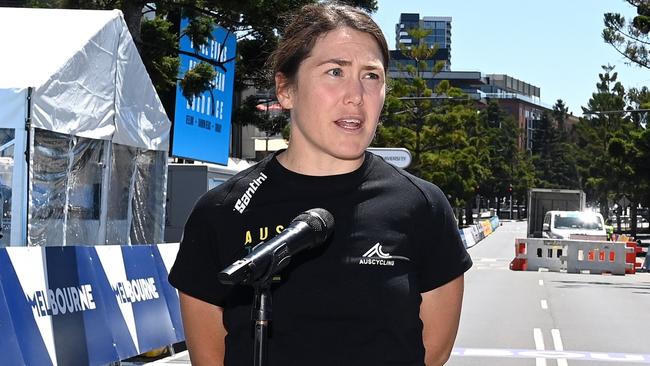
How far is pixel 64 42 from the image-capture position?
15617 millimetres

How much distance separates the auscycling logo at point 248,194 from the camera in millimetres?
3279

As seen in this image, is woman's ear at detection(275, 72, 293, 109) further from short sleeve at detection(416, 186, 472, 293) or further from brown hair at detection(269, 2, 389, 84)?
short sleeve at detection(416, 186, 472, 293)

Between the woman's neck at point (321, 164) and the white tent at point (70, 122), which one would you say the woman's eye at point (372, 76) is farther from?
the white tent at point (70, 122)

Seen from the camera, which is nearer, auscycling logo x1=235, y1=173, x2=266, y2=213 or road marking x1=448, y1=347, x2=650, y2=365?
auscycling logo x1=235, y1=173, x2=266, y2=213

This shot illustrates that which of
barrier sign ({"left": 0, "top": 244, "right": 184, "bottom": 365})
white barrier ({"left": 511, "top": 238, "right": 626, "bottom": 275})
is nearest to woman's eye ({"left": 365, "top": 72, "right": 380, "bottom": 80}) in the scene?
barrier sign ({"left": 0, "top": 244, "right": 184, "bottom": 365})

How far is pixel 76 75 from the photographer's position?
15.6 metres

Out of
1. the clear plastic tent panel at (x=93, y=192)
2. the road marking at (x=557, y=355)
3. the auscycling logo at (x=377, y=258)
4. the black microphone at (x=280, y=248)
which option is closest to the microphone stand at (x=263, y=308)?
the black microphone at (x=280, y=248)

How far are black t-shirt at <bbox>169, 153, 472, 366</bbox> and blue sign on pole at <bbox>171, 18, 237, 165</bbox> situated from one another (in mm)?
24154

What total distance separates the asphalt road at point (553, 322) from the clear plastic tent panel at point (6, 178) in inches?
217

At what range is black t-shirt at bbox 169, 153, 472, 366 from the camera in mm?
3119

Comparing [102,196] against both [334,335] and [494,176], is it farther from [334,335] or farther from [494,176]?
[494,176]

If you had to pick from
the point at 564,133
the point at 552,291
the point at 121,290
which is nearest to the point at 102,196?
the point at 121,290

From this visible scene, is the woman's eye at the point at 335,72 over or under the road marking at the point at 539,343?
over

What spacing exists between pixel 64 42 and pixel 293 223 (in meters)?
13.3
